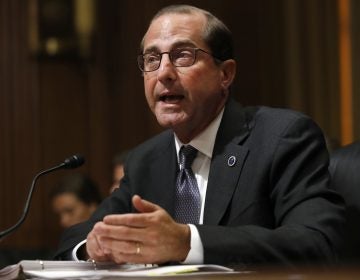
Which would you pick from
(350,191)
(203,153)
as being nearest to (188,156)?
(203,153)

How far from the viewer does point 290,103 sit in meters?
6.70

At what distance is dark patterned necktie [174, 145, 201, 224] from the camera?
2.65 meters

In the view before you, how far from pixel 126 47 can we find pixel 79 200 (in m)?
1.66

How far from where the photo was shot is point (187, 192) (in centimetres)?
270

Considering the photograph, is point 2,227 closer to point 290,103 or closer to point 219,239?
point 290,103

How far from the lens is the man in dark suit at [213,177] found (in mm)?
2125

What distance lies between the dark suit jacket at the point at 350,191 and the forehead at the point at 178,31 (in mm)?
598

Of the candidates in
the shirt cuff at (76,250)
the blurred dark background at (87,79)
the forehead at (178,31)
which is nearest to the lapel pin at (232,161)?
the forehead at (178,31)

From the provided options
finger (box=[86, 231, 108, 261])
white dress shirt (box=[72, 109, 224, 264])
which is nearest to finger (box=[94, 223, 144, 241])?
finger (box=[86, 231, 108, 261])

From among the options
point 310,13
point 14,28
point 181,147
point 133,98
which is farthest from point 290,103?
point 181,147

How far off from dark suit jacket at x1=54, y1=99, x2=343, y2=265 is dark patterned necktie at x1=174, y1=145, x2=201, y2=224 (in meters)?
0.03

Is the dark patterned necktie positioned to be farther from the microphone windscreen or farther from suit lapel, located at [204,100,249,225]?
the microphone windscreen

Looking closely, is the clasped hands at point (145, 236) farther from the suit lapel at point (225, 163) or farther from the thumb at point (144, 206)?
the suit lapel at point (225, 163)

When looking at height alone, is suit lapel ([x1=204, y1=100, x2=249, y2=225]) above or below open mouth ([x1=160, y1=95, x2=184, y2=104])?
below
